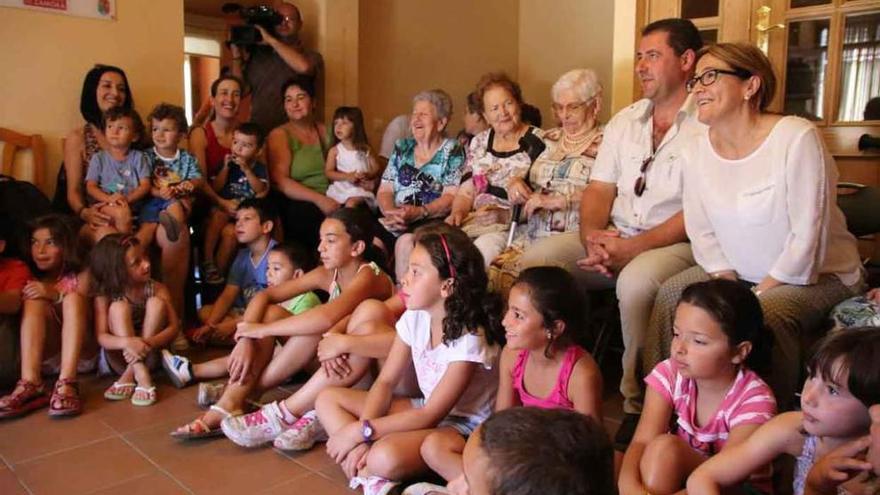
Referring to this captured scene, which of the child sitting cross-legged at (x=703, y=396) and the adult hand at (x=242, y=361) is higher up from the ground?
the child sitting cross-legged at (x=703, y=396)

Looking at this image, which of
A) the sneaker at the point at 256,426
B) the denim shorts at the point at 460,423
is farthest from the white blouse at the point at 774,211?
the sneaker at the point at 256,426

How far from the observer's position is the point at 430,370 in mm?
2086

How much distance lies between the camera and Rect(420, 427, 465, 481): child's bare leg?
181 centimetres

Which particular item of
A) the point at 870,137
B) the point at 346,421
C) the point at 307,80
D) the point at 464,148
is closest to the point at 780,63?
the point at 870,137

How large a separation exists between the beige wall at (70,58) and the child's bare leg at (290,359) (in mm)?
1838

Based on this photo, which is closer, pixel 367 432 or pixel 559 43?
pixel 367 432

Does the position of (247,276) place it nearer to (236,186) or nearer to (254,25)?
(236,186)

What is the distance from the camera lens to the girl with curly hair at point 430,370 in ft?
6.49

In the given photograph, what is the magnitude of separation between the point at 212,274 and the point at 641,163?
7.13ft

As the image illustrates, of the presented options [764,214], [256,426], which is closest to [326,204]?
[256,426]

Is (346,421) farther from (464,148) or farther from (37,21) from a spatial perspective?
(37,21)

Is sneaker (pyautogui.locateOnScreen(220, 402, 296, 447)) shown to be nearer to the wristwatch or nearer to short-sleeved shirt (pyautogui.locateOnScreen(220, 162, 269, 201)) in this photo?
the wristwatch

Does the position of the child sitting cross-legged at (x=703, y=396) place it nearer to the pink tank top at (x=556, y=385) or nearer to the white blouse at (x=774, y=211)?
the pink tank top at (x=556, y=385)

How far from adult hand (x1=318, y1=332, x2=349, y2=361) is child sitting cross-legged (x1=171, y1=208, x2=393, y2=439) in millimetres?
194
